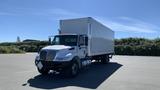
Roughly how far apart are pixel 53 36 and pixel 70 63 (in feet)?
10.2

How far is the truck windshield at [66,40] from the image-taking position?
1463 centimetres

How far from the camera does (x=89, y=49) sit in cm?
1611

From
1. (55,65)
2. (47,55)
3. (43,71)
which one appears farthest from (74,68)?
(43,71)

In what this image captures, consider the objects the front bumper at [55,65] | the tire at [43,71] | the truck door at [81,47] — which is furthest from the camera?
the truck door at [81,47]

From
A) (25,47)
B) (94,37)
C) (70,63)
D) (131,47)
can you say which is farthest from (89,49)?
(25,47)

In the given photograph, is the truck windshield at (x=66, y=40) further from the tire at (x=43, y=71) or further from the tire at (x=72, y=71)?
the tire at (x=43, y=71)

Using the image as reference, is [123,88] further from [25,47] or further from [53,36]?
[25,47]

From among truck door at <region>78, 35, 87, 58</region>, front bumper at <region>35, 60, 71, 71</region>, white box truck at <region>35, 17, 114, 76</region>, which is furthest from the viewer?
truck door at <region>78, 35, 87, 58</region>

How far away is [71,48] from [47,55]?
1.39 m

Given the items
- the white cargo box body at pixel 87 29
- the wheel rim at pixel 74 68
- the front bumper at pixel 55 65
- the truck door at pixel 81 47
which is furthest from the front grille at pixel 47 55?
the white cargo box body at pixel 87 29

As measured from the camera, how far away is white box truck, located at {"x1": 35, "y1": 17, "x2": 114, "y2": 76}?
1301 centimetres

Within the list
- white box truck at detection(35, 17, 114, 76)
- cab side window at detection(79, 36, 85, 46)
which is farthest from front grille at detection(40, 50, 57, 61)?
cab side window at detection(79, 36, 85, 46)

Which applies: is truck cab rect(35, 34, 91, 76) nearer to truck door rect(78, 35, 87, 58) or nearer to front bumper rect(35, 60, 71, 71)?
front bumper rect(35, 60, 71, 71)

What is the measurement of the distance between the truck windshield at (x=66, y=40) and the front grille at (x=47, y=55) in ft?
5.84
